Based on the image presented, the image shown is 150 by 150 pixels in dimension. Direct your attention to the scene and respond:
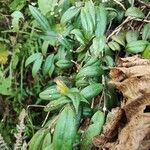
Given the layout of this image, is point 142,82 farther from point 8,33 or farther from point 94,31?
point 8,33

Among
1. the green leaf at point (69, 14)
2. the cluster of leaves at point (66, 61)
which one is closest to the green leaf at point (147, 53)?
the cluster of leaves at point (66, 61)

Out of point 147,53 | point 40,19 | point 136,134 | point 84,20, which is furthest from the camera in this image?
point 40,19

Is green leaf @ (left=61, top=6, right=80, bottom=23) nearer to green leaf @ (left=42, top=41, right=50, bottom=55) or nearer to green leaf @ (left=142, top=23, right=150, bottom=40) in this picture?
green leaf @ (left=42, top=41, right=50, bottom=55)

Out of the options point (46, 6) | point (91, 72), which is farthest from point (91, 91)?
point (46, 6)

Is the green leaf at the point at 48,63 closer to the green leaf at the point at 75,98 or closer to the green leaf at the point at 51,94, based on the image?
the green leaf at the point at 51,94

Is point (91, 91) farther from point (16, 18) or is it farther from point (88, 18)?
point (16, 18)

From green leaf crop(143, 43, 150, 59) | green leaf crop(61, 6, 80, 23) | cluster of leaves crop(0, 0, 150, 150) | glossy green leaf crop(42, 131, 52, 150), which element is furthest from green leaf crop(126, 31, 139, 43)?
glossy green leaf crop(42, 131, 52, 150)

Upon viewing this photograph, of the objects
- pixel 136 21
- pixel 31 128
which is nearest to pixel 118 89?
pixel 136 21
